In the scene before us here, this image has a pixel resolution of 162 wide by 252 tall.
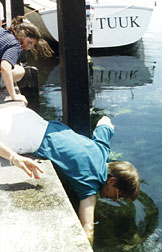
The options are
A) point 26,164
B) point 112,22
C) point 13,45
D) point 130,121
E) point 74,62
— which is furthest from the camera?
point 112,22

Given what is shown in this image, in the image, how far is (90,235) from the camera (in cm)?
311

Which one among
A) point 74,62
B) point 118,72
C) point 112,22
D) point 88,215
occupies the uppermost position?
point 74,62

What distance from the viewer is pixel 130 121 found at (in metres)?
6.19

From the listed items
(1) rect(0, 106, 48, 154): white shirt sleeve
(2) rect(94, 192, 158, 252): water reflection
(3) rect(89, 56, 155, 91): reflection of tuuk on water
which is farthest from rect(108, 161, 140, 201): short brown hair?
(3) rect(89, 56, 155, 91): reflection of tuuk on water

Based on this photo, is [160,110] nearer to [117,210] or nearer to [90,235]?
[117,210]

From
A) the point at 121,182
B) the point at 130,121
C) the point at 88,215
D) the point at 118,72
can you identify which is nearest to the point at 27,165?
the point at 88,215

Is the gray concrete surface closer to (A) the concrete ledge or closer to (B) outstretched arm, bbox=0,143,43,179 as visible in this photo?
(A) the concrete ledge

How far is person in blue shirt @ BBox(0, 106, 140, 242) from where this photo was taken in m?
3.15

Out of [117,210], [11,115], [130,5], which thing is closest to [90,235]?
[117,210]

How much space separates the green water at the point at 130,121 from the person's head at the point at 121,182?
17.7 inches

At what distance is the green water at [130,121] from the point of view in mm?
3570

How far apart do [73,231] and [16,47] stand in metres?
2.62

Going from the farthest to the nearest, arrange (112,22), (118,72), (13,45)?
(112,22) → (118,72) → (13,45)

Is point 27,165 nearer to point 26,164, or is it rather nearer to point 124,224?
point 26,164
